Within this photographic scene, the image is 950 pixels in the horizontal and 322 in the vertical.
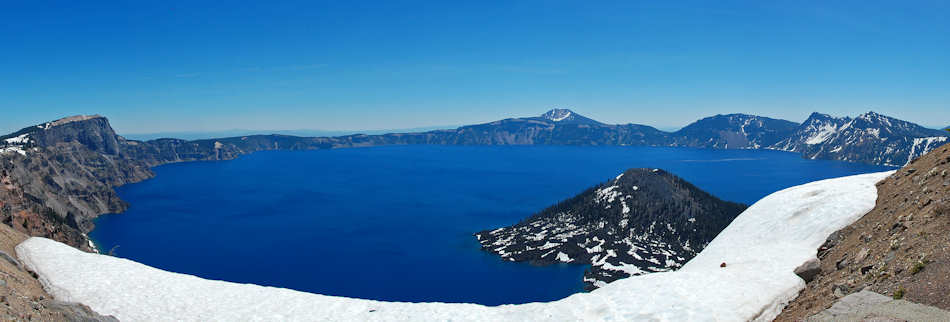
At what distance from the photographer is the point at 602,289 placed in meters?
23.5

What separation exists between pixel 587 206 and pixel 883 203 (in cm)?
15378

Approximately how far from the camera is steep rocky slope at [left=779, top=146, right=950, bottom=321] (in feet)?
47.4

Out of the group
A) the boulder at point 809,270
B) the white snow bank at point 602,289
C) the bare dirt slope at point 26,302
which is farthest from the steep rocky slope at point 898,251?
the bare dirt slope at point 26,302

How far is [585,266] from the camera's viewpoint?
4855 inches

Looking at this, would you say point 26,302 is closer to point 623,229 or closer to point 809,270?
point 809,270

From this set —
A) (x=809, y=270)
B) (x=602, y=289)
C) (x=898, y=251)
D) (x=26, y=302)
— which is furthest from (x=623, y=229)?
(x=26, y=302)

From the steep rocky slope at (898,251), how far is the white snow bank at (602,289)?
1.32 metres

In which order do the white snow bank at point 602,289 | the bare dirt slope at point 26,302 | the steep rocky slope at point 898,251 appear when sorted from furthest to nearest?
1. the white snow bank at point 602,289
2. the bare dirt slope at point 26,302
3. the steep rocky slope at point 898,251

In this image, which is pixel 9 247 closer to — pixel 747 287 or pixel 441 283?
pixel 747 287

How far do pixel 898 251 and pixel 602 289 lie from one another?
39.5 feet

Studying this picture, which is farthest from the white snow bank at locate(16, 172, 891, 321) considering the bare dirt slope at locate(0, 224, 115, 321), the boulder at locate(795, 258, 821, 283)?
the bare dirt slope at locate(0, 224, 115, 321)

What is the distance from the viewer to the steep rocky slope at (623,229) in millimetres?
126875

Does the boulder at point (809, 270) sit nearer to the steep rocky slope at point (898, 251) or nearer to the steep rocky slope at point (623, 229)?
the steep rocky slope at point (898, 251)

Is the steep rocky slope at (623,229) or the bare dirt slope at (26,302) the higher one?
the bare dirt slope at (26,302)
